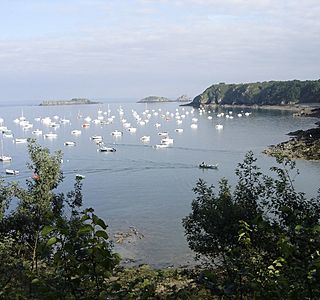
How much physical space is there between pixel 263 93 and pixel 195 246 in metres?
125

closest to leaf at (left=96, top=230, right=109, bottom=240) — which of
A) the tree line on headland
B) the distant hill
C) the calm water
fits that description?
the tree line on headland

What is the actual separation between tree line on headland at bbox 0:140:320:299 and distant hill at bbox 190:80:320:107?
330 feet

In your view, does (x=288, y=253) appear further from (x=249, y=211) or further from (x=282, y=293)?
(x=249, y=211)

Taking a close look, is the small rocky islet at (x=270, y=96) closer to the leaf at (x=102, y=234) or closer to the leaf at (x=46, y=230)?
the leaf at (x=102, y=234)

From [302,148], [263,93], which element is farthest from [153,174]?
[263,93]

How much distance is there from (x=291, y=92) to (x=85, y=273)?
404 ft

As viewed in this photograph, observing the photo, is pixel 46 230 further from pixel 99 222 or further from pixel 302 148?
pixel 302 148

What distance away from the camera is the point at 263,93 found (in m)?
132

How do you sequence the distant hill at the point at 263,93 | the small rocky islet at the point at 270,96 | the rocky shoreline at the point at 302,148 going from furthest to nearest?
the distant hill at the point at 263,93
the small rocky islet at the point at 270,96
the rocky shoreline at the point at 302,148

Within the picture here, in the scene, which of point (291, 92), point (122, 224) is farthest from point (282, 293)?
point (291, 92)

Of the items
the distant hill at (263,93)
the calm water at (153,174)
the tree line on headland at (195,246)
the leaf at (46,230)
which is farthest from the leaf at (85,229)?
the distant hill at (263,93)

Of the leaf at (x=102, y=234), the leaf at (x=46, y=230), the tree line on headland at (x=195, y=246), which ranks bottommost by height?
the tree line on headland at (x=195, y=246)

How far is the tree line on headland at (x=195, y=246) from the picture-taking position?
227cm

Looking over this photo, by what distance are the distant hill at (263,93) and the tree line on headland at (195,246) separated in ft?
330
